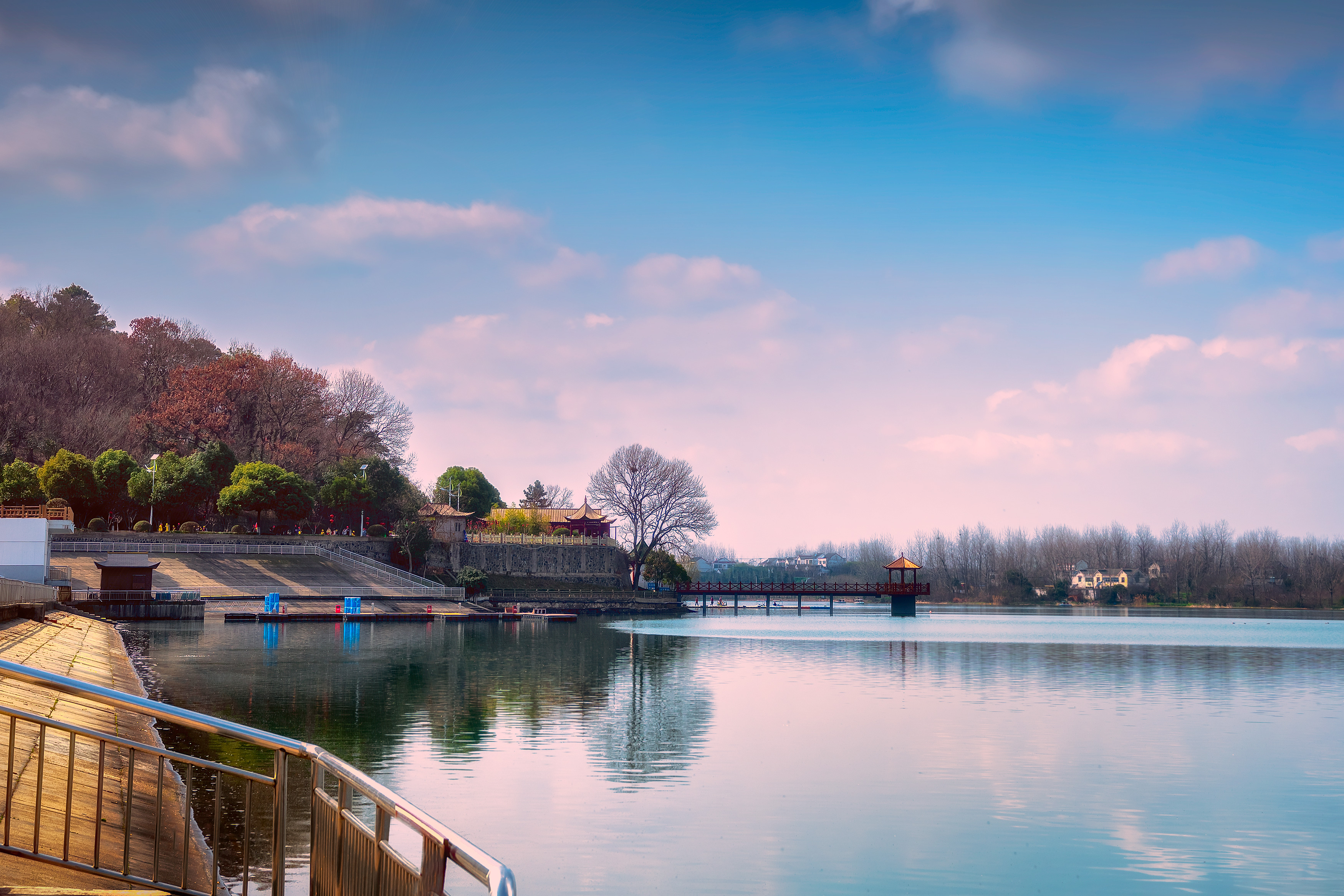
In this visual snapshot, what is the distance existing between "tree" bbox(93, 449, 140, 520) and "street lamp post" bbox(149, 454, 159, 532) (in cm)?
106

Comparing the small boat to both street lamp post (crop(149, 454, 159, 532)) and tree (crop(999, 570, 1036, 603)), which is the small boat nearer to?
street lamp post (crop(149, 454, 159, 532))

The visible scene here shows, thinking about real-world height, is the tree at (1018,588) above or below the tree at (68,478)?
below

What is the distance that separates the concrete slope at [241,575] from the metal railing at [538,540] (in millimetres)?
16103

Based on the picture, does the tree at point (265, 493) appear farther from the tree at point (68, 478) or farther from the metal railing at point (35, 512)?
the metal railing at point (35, 512)

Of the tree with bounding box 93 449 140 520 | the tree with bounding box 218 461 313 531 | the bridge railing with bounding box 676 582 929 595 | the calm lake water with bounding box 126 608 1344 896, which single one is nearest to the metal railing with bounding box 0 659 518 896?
the calm lake water with bounding box 126 608 1344 896

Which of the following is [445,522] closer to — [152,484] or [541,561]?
[541,561]

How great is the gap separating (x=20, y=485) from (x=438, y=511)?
28.9 meters

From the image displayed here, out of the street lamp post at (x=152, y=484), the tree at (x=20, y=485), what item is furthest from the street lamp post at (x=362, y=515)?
the tree at (x=20, y=485)

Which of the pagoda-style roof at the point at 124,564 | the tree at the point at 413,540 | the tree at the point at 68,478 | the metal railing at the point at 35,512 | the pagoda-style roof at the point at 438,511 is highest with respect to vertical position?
the tree at the point at 68,478

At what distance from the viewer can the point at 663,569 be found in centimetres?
9031

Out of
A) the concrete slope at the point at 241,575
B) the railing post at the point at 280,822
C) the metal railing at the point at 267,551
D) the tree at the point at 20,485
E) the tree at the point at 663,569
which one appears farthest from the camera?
the tree at the point at 663,569

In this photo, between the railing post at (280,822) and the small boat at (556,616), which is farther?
the small boat at (556,616)

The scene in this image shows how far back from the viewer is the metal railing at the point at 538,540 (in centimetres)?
8625

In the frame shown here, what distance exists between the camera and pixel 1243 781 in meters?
17.9
